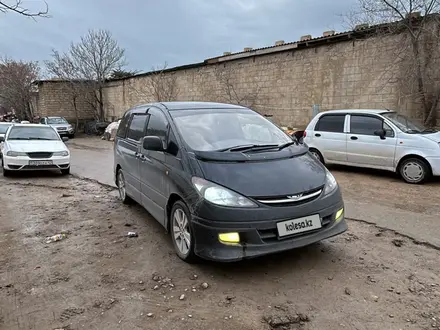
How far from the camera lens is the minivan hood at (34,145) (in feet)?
30.1

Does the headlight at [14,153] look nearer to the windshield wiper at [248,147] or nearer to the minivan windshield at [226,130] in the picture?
the minivan windshield at [226,130]

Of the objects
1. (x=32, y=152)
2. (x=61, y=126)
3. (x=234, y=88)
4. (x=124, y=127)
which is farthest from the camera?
(x=61, y=126)

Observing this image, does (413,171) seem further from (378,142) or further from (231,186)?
(231,186)

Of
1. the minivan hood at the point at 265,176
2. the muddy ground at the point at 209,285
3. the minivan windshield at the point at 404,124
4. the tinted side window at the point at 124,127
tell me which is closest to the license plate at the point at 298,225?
the minivan hood at the point at 265,176

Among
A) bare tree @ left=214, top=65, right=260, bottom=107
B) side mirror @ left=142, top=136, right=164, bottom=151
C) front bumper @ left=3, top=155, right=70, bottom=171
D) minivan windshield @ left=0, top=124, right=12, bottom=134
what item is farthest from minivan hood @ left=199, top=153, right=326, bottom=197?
minivan windshield @ left=0, top=124, right=12, bottom=134

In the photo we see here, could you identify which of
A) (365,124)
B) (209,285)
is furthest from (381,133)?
(209,285)

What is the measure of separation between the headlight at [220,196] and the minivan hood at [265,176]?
48mm

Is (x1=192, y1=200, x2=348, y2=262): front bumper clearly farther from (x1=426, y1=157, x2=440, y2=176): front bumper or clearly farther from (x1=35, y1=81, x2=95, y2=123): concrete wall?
(x1=35, y1=81, x2=95, y2=123): concrete wall

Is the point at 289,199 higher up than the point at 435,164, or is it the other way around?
the point at 289,199

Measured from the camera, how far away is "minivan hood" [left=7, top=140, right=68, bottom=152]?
9.17 meters

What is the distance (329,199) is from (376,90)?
958cm

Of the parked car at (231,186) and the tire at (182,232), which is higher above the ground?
the parked car at (231,186)

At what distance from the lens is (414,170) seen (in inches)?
290

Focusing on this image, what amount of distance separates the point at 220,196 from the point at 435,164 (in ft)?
19.3
